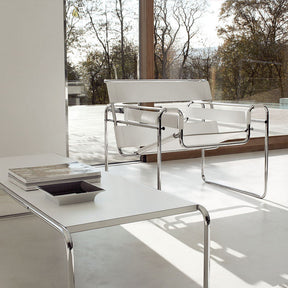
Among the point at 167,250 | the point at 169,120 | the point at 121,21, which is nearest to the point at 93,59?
the point at 121,21

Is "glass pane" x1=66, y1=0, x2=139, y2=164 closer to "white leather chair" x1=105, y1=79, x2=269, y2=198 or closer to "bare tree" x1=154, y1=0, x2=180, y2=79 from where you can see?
"bare tree" x1=154, y1=0, x2=180, y2=79

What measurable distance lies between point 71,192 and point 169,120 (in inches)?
47.4

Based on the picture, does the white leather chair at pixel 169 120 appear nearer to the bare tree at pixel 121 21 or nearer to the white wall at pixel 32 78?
the white wall at pixel 32 78

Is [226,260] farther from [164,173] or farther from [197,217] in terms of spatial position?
[164,173]

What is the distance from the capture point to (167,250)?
2289 mm

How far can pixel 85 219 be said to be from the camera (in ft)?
4.99

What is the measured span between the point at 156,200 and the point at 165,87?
1975 millimetres

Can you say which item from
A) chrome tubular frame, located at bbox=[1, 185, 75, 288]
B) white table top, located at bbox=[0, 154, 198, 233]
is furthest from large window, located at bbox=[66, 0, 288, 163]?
chrome tubular frame, located at bbox=[1, 185, 75, 288]

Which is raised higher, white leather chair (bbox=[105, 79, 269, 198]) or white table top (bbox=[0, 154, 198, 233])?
white leather chair (bbox=[105, 79, 269, 198])

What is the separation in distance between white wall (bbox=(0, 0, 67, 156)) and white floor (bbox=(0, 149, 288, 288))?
0.56 meters

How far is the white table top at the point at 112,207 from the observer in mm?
1520

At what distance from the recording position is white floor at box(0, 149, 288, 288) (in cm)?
197

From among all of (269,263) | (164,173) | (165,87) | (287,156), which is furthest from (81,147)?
(269,263)

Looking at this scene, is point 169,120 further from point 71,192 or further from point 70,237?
point 70,237
